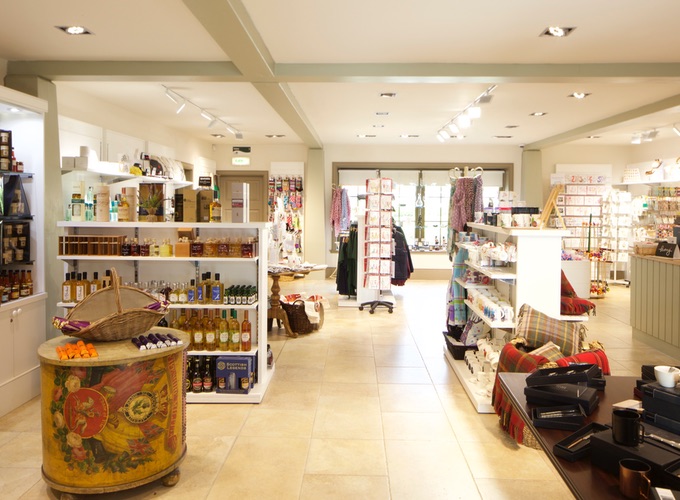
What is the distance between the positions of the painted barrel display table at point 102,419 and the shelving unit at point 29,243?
1.89 meters

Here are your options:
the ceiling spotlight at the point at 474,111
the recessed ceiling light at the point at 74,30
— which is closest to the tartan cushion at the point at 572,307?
the ceiling spotlight at the point at 474,111

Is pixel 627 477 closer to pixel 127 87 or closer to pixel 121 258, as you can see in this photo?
pixel 121 258

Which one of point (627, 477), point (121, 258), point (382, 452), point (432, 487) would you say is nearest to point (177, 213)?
point (121, 258)

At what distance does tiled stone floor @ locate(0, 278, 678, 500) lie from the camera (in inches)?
127

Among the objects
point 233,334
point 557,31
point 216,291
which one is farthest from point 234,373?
point 557,31

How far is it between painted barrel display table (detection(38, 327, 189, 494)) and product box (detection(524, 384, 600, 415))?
1.97 metres

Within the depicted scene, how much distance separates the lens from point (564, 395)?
197cm

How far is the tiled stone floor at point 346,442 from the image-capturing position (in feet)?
10.6

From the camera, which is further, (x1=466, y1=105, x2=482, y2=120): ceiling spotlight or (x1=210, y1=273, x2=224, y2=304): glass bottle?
(x1=466, y1=105, x2=482, y2=120): ceiling spotlight

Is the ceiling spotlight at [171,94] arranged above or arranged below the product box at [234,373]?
above

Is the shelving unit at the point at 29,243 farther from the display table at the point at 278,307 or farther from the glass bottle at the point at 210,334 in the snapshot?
the display table at the point at 278,307

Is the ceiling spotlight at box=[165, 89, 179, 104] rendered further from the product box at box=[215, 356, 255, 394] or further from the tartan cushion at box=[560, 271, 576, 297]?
the tartan cushion at box=[560, 271, 576, 297]

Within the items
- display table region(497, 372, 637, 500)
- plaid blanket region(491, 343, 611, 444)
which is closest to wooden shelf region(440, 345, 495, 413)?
plaid blanket region(491, 343, 611, 444)

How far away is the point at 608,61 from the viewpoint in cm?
541
